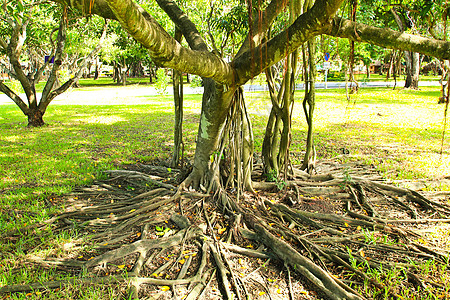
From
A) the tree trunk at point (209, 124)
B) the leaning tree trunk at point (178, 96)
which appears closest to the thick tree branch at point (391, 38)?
the tree trunk at point (209, 124)

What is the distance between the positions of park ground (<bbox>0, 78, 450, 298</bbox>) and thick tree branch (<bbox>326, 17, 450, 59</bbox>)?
1.78 feet

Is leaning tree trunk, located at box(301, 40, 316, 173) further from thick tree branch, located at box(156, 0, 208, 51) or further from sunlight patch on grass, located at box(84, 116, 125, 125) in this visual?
sunlight patch on grass, located at box(84, 116, 125, 125)

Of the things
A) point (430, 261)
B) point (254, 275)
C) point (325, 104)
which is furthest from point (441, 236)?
point (325, 104)

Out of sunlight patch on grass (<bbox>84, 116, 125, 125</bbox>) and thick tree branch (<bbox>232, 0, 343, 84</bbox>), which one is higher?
thick tree branch (<bbox>232, 0, 343, 84</bbox>)

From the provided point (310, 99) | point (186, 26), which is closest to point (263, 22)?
point (186, 26)

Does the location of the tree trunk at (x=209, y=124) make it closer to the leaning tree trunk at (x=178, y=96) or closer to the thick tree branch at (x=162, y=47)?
the thick tree branch at (x=162, y=47)

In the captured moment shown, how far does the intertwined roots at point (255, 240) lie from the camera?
8.99ft

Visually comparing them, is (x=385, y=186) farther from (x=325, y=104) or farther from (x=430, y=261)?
(x=325, y=104)

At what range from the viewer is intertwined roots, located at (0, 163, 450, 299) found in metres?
2.74

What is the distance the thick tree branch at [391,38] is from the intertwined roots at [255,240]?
1785mm

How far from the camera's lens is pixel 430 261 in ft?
9.78

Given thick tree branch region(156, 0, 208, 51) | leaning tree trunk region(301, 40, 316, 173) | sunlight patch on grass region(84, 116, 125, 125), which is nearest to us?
thick tree branch region(156, 0, 208, 51)

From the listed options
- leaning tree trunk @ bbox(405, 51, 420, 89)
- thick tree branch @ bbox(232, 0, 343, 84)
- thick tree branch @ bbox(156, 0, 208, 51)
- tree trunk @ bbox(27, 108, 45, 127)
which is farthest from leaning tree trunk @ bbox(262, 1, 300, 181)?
leaning tree trunk @ bbox(405, 51, 420, 89)

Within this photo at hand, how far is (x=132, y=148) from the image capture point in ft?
23.1
